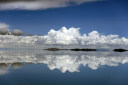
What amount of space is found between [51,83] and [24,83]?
164 inches

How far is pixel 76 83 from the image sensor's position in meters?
29.2

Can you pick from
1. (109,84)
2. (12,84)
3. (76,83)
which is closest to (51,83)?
(76,83)

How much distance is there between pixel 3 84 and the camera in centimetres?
2736

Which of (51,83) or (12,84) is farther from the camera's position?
(51,83)

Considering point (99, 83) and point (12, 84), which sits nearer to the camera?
point (12, 84)

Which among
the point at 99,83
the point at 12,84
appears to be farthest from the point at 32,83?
the point at 99,83

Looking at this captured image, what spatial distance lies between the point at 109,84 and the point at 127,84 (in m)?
2.78

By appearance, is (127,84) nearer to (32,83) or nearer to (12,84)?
(32,83)

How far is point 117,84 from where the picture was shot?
93.2 feet

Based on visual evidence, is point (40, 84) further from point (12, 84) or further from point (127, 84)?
point (127, 84)

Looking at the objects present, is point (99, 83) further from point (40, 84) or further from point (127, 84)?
point (40, 84)

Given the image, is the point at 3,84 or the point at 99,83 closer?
the point at 3,84

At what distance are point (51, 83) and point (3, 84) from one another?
23.6 ft

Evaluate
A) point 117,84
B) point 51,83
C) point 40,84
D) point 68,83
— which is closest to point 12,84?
point 40,84
